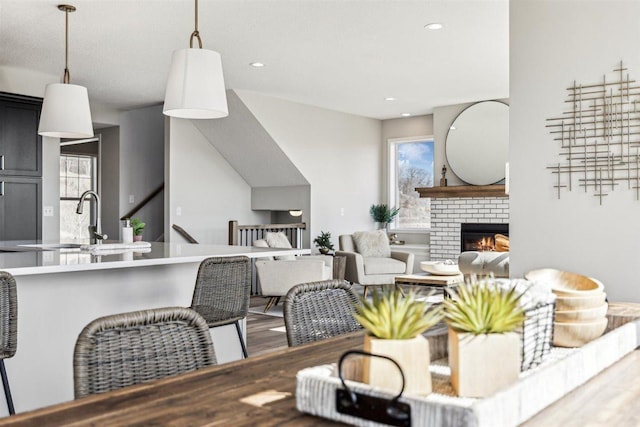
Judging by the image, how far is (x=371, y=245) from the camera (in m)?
8.20

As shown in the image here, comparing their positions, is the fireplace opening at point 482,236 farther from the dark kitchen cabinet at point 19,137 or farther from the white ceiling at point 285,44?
the dark kitchen cabinet at point 19,137

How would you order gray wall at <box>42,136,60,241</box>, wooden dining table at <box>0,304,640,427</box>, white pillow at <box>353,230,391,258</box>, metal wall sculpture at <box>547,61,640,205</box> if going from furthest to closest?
1. white pillow at <box>353,230,391,258</box>
2. gray wall at <box>42,136,60,241</box>
3. metal wall sculpture at <box>547,61,640,205</box>
4. wooden dining table at <box>0,304,640,427</box>

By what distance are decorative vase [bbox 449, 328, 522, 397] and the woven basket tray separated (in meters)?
0.03

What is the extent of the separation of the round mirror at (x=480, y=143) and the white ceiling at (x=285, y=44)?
556mm

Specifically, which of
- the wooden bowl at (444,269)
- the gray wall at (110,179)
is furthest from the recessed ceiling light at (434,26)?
the gray wall at (110,179)

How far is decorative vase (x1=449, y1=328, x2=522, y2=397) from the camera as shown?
1.11 m

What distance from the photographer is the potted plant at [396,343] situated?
1.07m

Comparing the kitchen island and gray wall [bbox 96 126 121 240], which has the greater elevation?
gray wall [bbox 96 126 121 240]

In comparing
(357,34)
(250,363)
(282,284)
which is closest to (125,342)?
(250,363)

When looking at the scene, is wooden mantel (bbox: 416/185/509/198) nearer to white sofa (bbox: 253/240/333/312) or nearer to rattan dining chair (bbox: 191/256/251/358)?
white sofa (bbox: 253/240/333/312)

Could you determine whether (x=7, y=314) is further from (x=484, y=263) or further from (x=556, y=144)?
(x=484, y=263)

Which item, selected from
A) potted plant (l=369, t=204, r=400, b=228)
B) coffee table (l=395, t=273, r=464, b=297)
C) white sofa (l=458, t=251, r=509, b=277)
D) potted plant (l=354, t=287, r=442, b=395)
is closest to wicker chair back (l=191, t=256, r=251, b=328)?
potted plant (l=354, t=287, r=442, b=395)

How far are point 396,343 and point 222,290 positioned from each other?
2137 millimetres

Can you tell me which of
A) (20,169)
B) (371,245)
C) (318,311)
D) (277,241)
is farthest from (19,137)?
(318,311)
